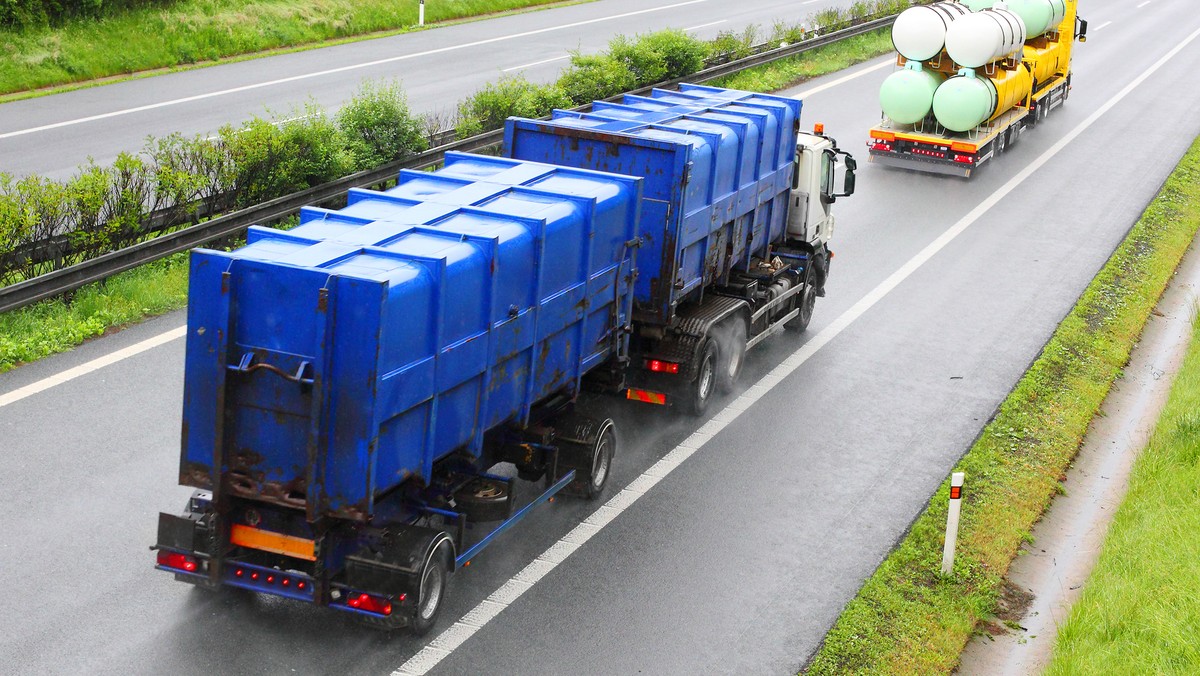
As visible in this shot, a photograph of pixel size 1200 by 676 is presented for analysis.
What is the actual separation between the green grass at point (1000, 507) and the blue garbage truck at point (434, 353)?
2.77 meters

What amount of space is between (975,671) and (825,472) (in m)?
3.13

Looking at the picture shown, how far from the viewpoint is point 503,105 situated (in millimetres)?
22609

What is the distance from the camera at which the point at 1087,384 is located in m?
15.3

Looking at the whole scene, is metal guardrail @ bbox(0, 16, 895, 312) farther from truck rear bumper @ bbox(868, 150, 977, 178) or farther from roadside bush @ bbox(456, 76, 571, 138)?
truck rear bumper @ bbox(868, 150, 977, 178)

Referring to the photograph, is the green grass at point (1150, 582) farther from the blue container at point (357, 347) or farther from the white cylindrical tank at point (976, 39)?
the white cylindrical tank at point (976, 39)

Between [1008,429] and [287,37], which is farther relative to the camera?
[287,37]

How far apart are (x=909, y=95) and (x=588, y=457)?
1696cm

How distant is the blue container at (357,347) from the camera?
822cm

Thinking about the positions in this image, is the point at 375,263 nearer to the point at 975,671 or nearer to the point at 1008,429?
the point at 975,671

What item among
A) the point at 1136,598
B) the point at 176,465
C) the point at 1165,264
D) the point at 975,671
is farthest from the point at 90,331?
the point at 1165,264

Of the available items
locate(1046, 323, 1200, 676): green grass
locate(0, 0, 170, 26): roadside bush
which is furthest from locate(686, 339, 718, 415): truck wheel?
locate(0, 0, 170, 26): roadside bush

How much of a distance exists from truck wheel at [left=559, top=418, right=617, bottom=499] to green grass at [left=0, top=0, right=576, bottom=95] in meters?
18.5

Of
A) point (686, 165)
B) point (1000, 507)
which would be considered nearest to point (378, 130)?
point (686, 165)

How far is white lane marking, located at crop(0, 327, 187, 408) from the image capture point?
1260 centimetres
